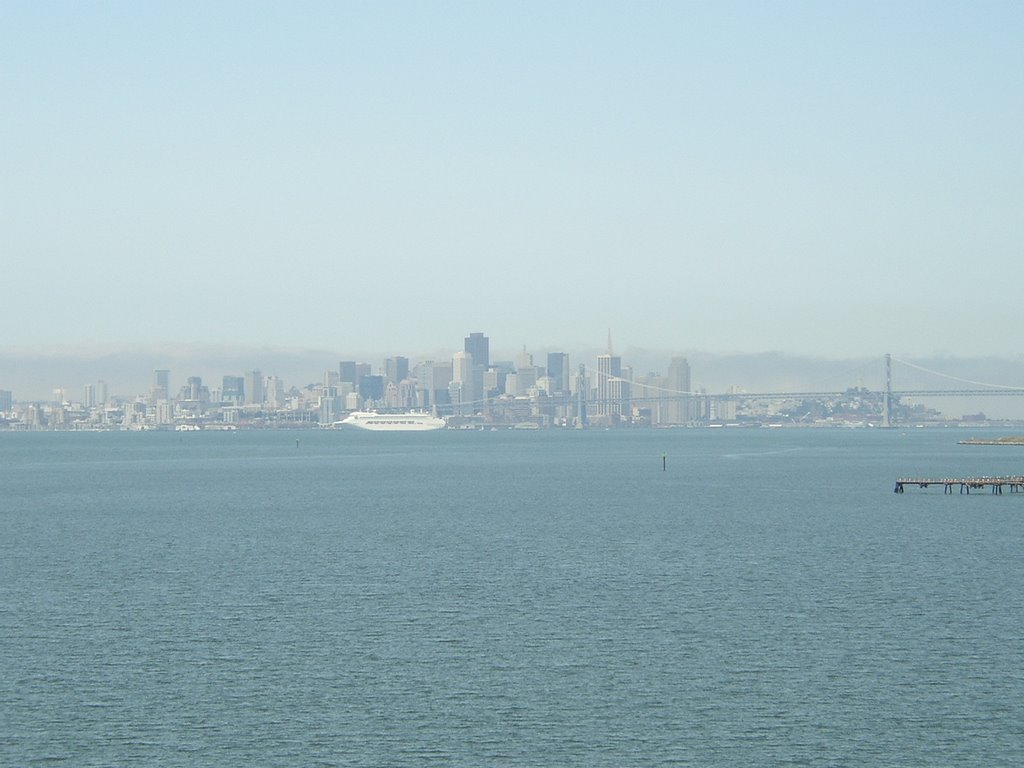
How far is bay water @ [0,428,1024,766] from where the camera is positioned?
30422mm

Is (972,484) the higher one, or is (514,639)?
(972,484)

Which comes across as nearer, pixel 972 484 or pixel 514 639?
pixel 514 639

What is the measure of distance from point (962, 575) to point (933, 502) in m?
40.8

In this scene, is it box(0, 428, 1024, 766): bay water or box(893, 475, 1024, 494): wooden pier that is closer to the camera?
box(0, 428, 1024, 766): bay water

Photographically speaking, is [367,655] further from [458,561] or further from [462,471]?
[462,471]

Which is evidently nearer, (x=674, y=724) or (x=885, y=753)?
(x=885, y=753)

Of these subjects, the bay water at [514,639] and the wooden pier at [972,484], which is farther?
the wooden pier at [972,484]

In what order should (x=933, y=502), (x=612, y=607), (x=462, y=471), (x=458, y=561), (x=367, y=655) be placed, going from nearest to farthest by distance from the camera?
(x=367, y=655) < (x=612, y=607) < (x=458, y=561) < (x=933, y=502) < (x=462, y=471)

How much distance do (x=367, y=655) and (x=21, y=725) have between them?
9963mm

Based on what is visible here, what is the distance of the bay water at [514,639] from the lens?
3042 cm

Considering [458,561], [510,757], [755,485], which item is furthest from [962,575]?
[755,485]

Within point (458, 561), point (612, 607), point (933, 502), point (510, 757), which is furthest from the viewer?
point (933, 502)

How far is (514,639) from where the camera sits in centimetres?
4069

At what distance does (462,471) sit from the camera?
5832 inches
